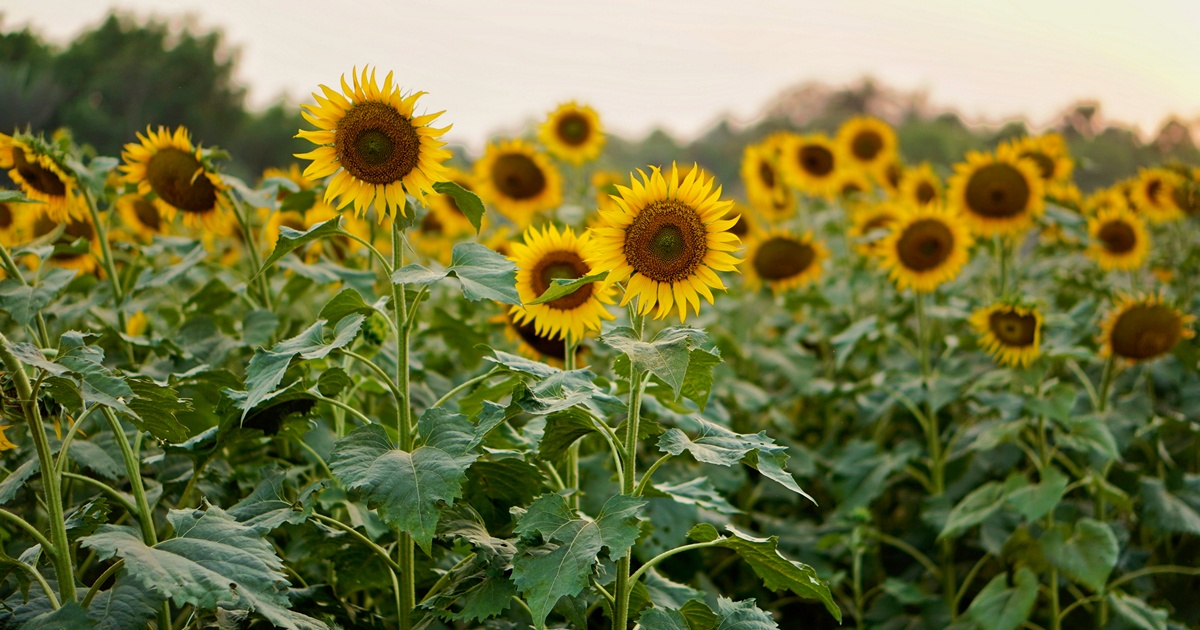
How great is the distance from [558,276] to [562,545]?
2.62 ft

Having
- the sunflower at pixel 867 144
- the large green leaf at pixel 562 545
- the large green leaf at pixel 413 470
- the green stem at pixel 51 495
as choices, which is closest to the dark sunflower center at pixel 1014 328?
the large green leaf at pixel 562 545

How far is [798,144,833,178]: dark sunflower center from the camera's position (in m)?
5.63

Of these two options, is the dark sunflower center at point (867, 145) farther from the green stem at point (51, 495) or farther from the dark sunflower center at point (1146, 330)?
the green stem at point (51, 495)

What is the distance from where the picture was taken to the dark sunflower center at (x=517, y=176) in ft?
15.6

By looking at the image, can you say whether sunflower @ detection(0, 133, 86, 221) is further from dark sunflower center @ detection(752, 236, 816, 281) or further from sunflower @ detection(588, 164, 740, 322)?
dark sunflower center @ detection(752, 236, 816, 281)

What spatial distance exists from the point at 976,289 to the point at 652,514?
10.5 ft

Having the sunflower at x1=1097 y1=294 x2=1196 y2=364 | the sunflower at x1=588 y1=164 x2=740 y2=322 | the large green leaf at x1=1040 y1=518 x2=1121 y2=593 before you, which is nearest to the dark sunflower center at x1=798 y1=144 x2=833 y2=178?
the sunflower at x1=1097 y1=294 x2=1196 y2=364

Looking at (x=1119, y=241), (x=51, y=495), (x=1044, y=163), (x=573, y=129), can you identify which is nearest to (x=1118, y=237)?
(x=1119, y=241)

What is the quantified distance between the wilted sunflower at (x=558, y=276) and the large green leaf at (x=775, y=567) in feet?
2.17

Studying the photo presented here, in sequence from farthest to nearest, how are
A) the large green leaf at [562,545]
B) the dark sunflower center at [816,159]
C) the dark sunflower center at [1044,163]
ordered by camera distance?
the dark sunflower center at [816,159], the dark sunflower center at [1044,163], the large green leaf at [562,545]

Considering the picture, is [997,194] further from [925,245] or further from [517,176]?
[517,176]

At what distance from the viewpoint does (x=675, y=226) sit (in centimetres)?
195

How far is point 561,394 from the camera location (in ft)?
5.87

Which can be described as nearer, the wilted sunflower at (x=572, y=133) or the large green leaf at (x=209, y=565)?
the large green leaf at (x=209, y=565)
